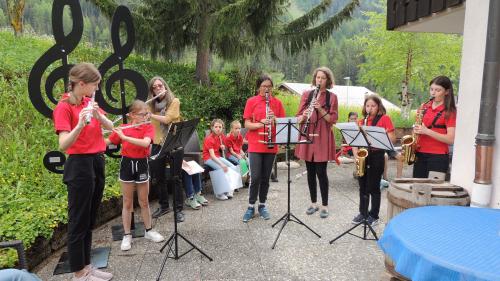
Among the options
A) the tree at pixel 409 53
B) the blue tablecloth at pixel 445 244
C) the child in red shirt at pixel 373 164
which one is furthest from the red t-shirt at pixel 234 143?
the tree at pixel 409 53

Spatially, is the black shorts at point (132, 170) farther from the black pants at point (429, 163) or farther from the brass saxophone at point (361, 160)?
the black pants at point (429, 163)

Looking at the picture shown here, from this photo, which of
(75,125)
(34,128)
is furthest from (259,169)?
(34,128)

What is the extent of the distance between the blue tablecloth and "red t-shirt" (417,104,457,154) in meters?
1.89

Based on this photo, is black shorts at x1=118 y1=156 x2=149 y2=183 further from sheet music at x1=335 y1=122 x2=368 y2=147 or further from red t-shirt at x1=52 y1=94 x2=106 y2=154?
sheet music at x1=335 y1=122 x2=368 y2=147

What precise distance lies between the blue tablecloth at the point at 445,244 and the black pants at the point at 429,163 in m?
1.91

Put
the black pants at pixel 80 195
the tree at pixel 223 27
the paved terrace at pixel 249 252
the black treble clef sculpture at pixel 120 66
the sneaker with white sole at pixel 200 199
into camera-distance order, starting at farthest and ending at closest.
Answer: the tree at pixel 223 27 < the sneaker with white sole at pixel 200 199 < the black treble clef sculpture at pixel 120 66 < the paved terrace at pixel 249 252 < the black pants at pixel 80 195

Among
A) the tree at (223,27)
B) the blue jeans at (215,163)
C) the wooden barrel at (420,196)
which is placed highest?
the tree at (223,27)

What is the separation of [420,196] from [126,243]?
10.3 ft

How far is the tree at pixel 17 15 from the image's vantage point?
11766 millimetres

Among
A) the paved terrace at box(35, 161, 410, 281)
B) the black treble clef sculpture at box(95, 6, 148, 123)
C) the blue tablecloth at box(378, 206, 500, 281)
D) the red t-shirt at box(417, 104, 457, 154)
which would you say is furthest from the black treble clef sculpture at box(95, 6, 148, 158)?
the blue tablecloth at box(378, 206, 500, 281)

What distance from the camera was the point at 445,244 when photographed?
66.8 inches

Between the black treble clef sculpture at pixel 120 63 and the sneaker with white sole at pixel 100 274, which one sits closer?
the sneaker with white sole at pixel 100 274

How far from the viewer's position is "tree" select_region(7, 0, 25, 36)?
11.8 m

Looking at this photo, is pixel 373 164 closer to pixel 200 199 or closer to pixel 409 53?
pixel 200 199
